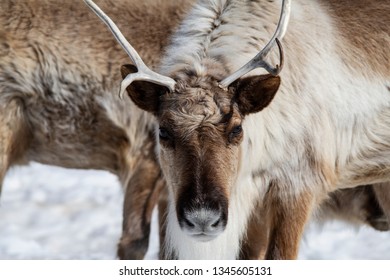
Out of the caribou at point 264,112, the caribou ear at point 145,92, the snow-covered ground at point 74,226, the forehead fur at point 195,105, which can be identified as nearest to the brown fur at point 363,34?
the caribou at point 264,112

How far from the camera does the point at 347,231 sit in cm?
998

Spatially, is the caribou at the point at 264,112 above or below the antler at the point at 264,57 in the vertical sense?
below

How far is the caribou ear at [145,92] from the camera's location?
576 centimetres

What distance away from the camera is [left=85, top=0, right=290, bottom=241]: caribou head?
5.34m

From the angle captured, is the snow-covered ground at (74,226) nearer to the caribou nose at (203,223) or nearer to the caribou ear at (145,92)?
the caribou ear at (145,92)

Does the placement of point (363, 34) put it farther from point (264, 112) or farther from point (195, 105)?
point (195, 105)

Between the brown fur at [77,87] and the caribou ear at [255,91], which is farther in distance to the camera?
the brown fur at [77,87]

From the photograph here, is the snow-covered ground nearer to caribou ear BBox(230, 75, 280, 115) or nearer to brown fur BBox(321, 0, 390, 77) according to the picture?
brown fur BBox(321, 0, 390, 77)

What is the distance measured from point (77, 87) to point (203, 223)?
7.70ft

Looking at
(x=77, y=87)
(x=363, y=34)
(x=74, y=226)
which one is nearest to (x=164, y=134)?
(x=363, y=34)

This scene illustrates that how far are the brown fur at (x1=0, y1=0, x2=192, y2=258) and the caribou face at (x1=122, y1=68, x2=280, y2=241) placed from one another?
1.62 metres

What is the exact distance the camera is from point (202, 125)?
217 inches

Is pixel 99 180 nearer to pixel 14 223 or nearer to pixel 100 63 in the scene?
pixel 14 223
